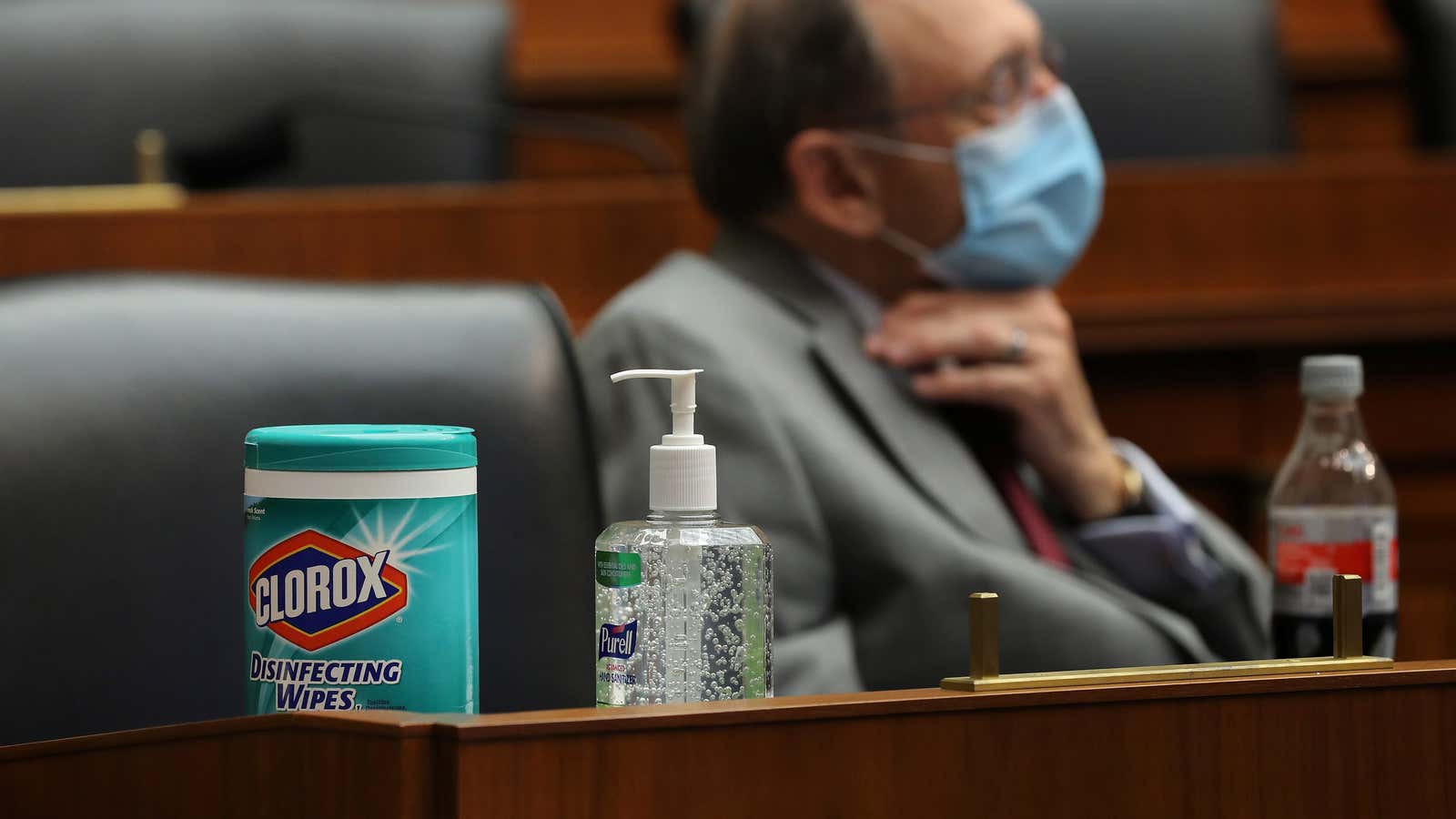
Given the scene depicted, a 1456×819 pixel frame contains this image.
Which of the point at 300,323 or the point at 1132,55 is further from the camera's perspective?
the point at 1132,55

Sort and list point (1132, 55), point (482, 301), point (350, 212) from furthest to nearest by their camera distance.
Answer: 1. point (1132, 55)
2. point (350, 212)
3. point (482, 301)

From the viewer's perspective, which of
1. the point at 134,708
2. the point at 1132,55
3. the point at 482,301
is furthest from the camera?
the point at 1132,55

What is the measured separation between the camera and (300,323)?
35.4 inches

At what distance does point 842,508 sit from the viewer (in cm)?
109

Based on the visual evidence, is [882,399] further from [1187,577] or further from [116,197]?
[116,197]

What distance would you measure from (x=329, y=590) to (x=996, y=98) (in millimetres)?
731

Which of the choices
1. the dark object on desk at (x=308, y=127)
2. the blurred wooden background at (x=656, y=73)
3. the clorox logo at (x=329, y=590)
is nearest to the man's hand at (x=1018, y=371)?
the clorox logo at (x=329, y=590)

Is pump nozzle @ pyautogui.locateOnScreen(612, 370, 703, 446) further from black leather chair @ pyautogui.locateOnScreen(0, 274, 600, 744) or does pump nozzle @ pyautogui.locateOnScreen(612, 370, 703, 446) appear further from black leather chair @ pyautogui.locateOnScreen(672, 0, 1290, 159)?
black leather chair @ pyautogui.locateOnScreen(672, 0, 1290, 159)

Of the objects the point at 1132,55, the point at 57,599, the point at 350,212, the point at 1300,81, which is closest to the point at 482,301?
the point at 57,599

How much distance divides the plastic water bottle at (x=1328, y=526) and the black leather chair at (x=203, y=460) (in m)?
0.36

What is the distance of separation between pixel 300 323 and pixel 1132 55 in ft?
5.94

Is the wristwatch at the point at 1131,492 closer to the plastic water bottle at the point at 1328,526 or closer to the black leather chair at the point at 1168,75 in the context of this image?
the plastic water bottle at the point at 1328,526

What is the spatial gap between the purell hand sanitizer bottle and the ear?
55 cm

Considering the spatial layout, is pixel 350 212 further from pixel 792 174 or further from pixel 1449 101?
pixel 1449 101
